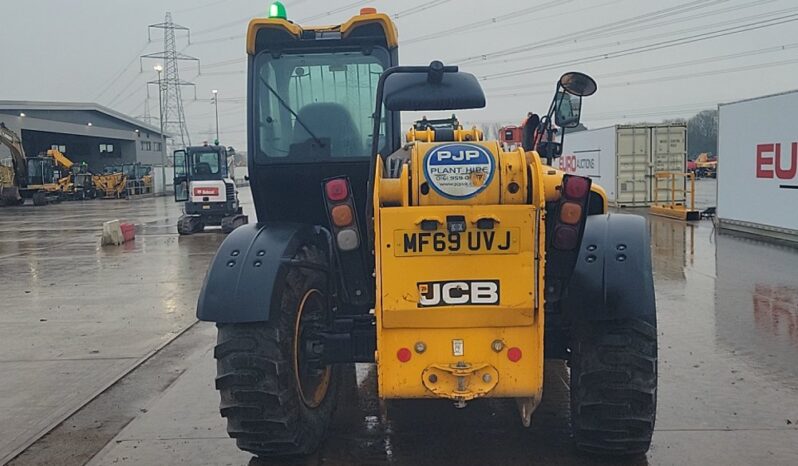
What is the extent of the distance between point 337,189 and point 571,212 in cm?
124

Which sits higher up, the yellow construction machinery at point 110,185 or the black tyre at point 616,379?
the yellow construction machinery at point 110,185

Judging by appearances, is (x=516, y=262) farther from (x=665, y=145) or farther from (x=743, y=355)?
(x=665, y=145)

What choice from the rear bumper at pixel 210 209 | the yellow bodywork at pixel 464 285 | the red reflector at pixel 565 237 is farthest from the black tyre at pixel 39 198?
the red reflector at pixel 565 237

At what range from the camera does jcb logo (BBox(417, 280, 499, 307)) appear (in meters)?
3.84

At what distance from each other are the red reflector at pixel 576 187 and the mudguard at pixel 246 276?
5.44 feet

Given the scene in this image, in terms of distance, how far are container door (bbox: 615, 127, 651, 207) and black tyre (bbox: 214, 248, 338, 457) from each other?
70.7 feet

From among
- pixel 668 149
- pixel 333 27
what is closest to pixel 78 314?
pixel 333 27

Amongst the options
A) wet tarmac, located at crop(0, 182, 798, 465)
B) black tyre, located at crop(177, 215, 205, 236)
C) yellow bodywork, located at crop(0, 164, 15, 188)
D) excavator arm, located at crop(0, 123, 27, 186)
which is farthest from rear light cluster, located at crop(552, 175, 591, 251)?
yellow bodywork, located at crop(0, 164, 15, 188)

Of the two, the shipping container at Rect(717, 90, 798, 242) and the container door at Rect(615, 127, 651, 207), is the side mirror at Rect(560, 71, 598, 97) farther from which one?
the container door at Rect(615, 127, 651, 207)

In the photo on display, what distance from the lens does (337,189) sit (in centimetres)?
411

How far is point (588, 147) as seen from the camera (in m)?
28.4

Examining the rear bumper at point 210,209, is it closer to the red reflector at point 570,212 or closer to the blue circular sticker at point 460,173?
the blue circular sticker at point 460,173

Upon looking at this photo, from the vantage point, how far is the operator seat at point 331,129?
210 inches

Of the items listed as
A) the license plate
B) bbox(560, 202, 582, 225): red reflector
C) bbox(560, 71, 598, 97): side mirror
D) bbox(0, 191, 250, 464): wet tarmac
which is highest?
bbox(560, 71, 598, 97): side mirror
